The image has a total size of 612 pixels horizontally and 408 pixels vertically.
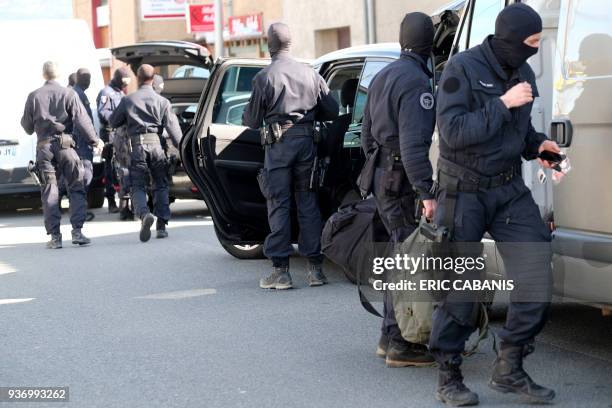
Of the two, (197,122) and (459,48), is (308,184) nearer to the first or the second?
(197,122)

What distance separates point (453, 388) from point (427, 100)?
148 centimetres

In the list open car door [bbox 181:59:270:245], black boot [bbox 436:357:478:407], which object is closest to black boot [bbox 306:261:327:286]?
open car door [bbox 181:59:270:245]

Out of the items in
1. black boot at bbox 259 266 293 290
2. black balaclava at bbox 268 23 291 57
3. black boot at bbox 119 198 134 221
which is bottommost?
black boot at bbox 119 198 134 221

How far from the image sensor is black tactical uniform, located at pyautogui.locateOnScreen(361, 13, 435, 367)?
604cm

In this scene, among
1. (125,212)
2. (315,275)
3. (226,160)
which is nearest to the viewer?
(315,275)

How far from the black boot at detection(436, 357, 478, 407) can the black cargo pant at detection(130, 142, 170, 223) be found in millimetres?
7578

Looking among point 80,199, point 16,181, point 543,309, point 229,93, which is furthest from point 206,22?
point 543,309

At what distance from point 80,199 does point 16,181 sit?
365 cm

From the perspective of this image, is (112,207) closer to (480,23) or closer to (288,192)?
(288,192)

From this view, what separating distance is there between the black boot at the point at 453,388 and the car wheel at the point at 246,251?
524 centimetres

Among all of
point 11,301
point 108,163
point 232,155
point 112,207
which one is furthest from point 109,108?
point 11,301

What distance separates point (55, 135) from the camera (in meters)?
12.4

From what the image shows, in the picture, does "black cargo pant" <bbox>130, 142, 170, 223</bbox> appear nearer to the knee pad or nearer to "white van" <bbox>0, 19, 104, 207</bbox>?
the knee pad

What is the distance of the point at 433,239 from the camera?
5.48m
